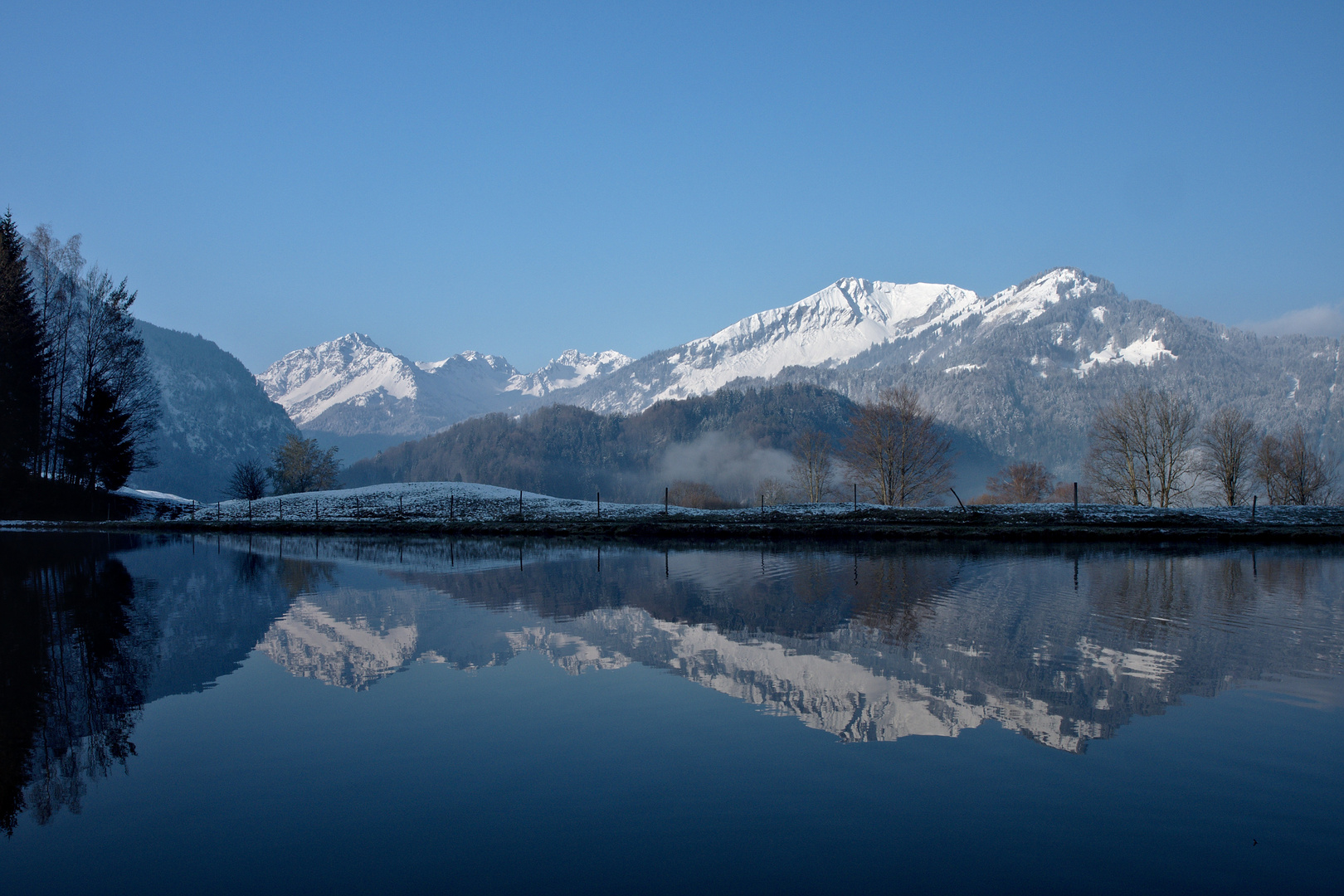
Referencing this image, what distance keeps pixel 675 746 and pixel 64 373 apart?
72.5m

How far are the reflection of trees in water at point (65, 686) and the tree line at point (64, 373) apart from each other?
45861mm

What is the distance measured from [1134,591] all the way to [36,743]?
21.3 metres

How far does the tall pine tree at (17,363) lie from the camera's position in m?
56.9

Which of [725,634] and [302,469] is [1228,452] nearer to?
[725,634]

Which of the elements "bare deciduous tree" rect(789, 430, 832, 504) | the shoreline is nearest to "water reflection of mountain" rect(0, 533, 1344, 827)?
the shoreline

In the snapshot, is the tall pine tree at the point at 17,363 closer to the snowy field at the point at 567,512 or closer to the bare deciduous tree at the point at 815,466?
the snowy field at the point at 567,512

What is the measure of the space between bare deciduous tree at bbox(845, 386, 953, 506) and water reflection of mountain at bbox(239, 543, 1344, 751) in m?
44.9

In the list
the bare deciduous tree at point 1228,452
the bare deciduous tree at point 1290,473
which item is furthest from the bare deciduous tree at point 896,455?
the bare deciduous tree at point 1290,473

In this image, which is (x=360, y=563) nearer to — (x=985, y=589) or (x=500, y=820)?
(x=985, y=589)

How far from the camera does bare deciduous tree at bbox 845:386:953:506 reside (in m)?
71.1

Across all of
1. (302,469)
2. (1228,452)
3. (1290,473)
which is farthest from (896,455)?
(302,469)

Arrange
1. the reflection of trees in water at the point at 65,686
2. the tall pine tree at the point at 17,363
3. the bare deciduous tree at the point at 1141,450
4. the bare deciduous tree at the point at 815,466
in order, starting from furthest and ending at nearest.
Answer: the bare deciduous tree at the point at 815,466, the bare deciduous tree at the point at 1141,450, the tall pine tree at the point at 17,363, the reflection of trees in water at the point at 65,686

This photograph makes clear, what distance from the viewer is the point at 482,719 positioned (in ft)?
32.8

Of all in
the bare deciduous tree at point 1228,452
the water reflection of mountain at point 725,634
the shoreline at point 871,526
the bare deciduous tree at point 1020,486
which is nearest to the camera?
the water reflection of mountain at point 725,634
